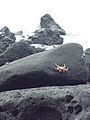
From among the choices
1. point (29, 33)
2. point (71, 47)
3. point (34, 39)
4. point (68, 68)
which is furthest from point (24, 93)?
Answer: point (29, 33)

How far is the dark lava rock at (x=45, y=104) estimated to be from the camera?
279 inches

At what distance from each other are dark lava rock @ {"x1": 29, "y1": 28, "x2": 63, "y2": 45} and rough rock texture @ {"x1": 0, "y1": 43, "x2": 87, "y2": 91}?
4.81 meters

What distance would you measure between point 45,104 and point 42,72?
131 cm

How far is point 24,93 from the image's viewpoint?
766 cm

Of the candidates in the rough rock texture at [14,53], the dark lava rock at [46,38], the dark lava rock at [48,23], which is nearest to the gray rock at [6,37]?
the dark lava rock at [46,38]

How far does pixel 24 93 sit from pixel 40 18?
10347 millimetres

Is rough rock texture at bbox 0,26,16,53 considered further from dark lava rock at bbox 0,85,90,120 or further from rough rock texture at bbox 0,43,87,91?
dark lava rock at bbox 0,85,90,120

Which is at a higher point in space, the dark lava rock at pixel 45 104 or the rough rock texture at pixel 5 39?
the dark lava rock at pixel 45 104

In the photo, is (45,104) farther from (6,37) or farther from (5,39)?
(6,37)

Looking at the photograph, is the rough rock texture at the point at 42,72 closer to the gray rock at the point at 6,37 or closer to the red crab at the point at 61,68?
the red crab at the point at 61,68

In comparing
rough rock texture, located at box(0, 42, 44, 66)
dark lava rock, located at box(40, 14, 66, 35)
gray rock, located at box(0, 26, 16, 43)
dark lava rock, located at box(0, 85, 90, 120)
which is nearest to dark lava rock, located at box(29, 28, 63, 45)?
gray rock, located at box(0, 26, 16, 43)

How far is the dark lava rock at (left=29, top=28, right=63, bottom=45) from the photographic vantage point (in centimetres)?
1417

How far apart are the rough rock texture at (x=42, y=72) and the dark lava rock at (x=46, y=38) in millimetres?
4814

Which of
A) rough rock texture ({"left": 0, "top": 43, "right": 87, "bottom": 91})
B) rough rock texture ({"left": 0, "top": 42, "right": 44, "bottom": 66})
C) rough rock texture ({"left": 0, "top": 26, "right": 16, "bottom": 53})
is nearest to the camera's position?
rough rock texture ({"left": 0, "top": 43, "right": 87, "bottom": 91})
